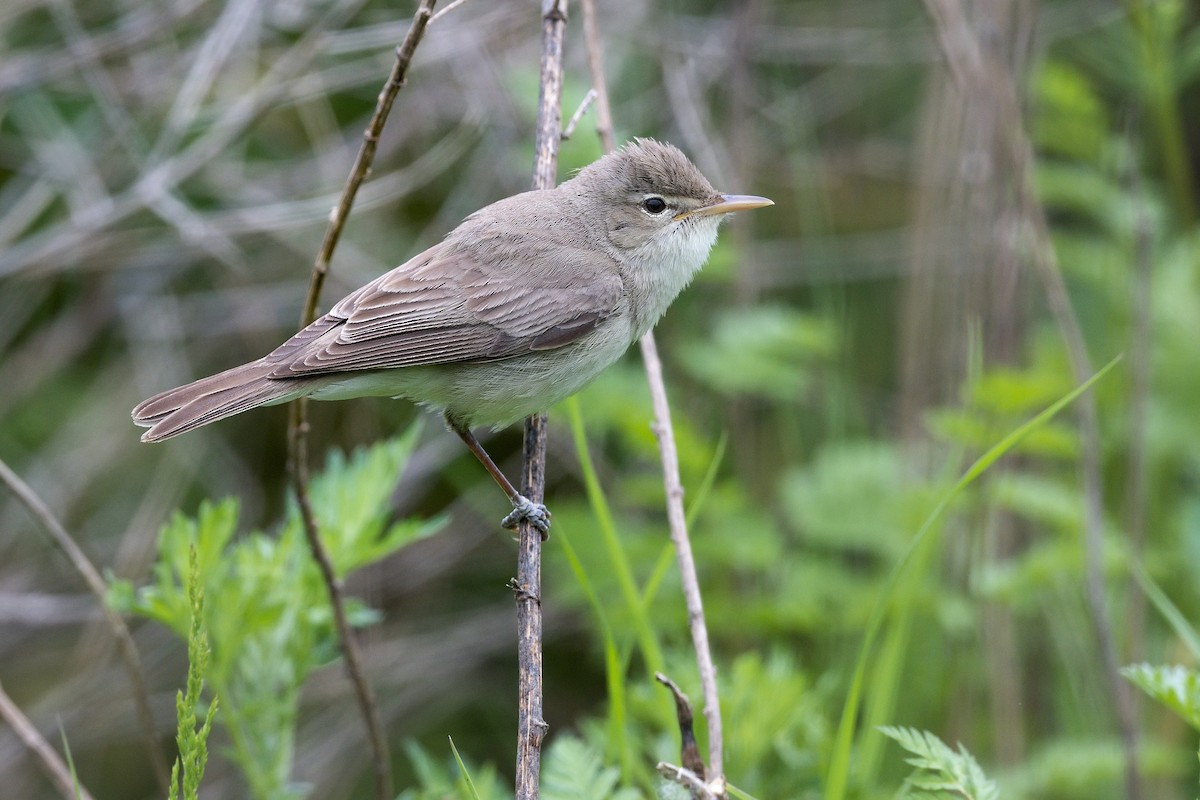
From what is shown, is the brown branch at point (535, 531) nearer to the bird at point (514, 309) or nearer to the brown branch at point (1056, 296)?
the bird at point (514, 309)

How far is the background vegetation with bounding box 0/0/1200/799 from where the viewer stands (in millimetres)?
3799

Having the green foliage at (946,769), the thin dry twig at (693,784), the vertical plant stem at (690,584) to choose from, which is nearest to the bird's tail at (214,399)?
the vertical plant stem at (690,584)

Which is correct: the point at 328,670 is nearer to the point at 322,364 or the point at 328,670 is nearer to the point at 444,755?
the point at 444,755

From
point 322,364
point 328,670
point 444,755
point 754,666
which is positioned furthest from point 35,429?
point 754,666

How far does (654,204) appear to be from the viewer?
3455 millimetres

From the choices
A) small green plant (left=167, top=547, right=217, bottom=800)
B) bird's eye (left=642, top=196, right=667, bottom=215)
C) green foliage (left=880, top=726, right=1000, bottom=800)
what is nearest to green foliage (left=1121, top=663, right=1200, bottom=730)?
green foliage (left=880, top=726, right=1000, bottom=800)

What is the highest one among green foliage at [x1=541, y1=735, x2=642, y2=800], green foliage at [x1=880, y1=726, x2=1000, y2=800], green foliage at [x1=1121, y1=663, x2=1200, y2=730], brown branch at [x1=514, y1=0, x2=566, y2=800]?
brown branch at [x1=514, y1=0, x2=566, y2=800]

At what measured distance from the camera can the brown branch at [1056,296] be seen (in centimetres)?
A: 345

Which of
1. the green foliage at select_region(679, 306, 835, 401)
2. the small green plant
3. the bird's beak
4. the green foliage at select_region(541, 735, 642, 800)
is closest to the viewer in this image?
the small green plant

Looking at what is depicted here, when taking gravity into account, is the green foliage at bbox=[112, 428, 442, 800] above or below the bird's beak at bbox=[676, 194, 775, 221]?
below

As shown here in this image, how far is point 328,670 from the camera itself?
521cm

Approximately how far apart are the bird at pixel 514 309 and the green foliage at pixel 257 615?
1.24 ft

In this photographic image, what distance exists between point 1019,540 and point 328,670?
10.1 feet

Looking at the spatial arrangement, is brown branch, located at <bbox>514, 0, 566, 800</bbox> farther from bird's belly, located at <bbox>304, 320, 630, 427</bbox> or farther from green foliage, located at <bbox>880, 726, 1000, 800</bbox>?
green foliage, located at <bbox>880, 726, 1000, 800</bbox>
